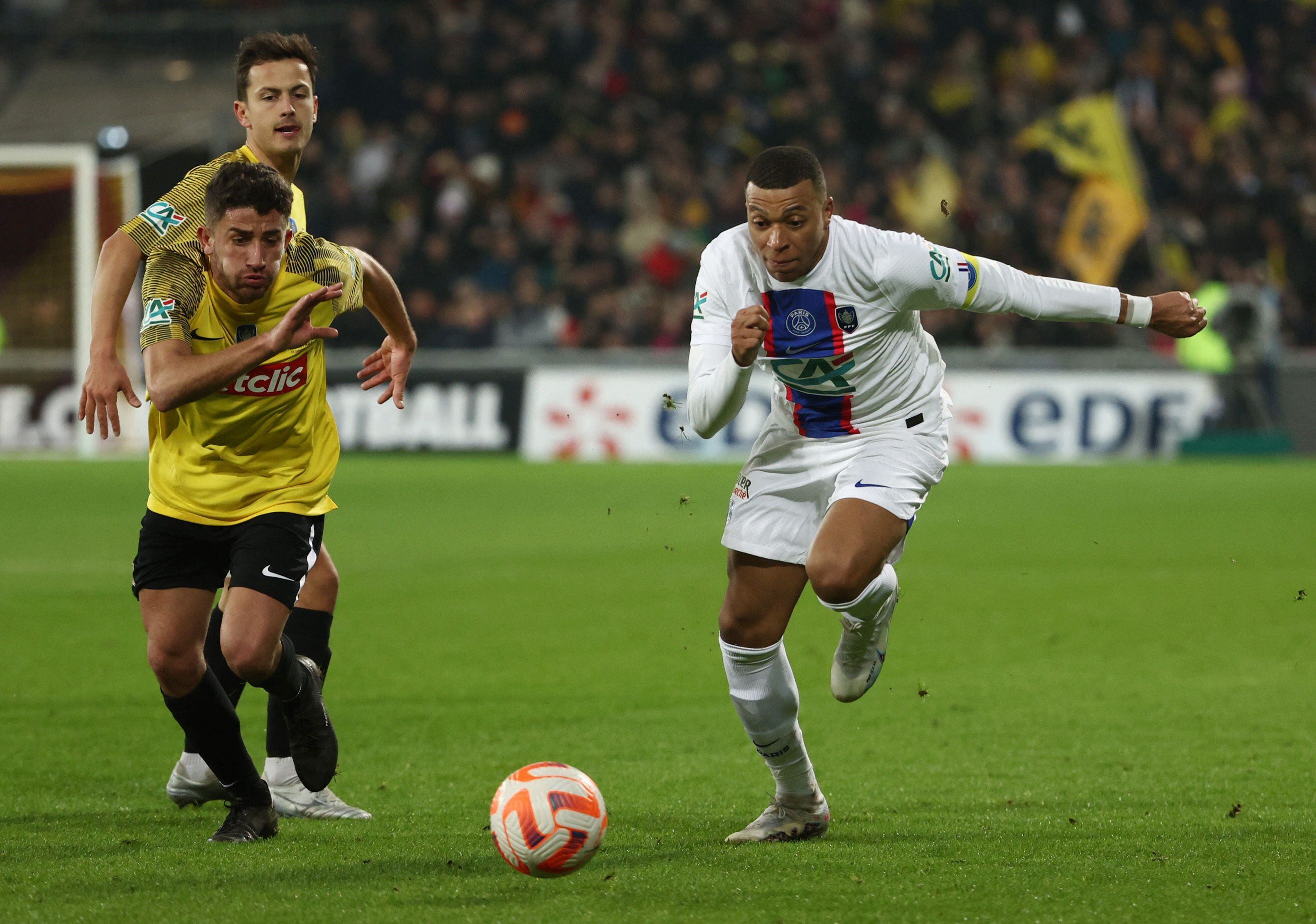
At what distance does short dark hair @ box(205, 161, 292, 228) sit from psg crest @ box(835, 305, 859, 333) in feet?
4.98

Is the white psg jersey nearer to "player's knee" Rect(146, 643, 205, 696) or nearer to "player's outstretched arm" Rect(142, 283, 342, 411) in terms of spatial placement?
"player's outstretched arm" Rect(142, 283, 342, 411)

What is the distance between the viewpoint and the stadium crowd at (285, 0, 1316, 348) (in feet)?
63.7

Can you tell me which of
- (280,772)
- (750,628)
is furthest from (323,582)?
(750,628)

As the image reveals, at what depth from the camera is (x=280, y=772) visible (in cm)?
489

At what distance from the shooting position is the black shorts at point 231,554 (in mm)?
4383

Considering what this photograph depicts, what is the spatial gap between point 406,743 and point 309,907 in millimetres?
2078

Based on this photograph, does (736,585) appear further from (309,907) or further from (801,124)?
(801,124)

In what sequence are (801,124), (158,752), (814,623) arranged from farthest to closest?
(801,124)
(814,623)
(158,752)

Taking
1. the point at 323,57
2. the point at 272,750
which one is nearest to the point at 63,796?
the point at 272,750

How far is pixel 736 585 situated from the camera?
463 centimetres

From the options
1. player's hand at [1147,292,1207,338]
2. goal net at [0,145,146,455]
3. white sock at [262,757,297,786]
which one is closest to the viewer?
player's hand at [1147,292,1207,338]

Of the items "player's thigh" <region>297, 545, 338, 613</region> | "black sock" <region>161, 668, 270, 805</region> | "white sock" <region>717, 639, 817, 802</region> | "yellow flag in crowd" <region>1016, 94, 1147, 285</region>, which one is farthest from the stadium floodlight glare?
"white sock" <region>717, 639, 817, 802</region>

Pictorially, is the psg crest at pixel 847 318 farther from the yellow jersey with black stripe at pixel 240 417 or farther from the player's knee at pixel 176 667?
the player's knee at pixel 176 667

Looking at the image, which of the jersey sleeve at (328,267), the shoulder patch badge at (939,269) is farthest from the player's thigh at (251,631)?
the shoulder patch badge at (939,269)
